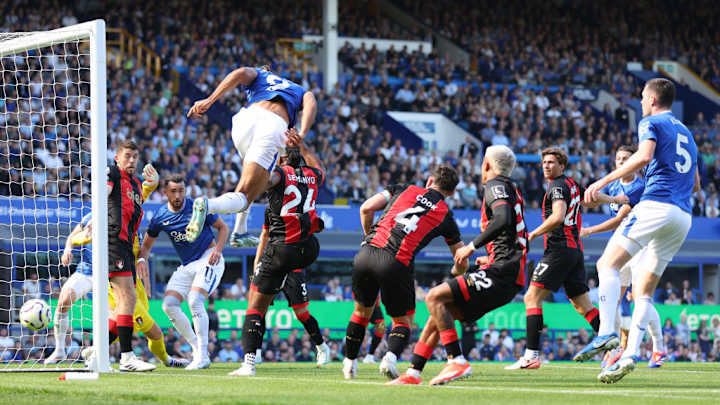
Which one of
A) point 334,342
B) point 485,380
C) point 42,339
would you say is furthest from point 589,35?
point 485,380

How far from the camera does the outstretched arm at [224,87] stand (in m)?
8.29

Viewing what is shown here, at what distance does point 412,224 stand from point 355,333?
112 cm

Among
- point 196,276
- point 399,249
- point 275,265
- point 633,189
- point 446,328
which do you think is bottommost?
point 446,328

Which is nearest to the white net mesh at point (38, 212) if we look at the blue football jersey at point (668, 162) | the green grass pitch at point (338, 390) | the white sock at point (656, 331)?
the green grass pitch at point (338, 390)

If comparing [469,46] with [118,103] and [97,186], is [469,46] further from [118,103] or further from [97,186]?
[97,186]

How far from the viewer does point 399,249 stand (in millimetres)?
8070

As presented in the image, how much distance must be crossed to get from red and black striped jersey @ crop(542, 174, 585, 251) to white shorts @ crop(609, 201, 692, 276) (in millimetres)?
2165

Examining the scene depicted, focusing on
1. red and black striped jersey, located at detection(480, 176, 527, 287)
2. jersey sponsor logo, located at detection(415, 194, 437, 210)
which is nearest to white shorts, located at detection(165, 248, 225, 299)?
jersey sponsor logo, located at detection(415, 194, 437, 210)

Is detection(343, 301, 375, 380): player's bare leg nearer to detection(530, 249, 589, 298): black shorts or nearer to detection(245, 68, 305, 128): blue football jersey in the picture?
detection(245, 68, 305, 128): blue football jersey

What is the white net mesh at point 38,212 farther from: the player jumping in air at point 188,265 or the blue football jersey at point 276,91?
the blue football jersey at point 276,91

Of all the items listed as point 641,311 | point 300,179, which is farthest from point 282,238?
point 641,311

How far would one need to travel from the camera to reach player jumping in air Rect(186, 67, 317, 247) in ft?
27.3

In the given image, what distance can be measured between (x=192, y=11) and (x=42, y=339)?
18853 millimetres

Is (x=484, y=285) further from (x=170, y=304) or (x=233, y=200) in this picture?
(x=170, y=304)
